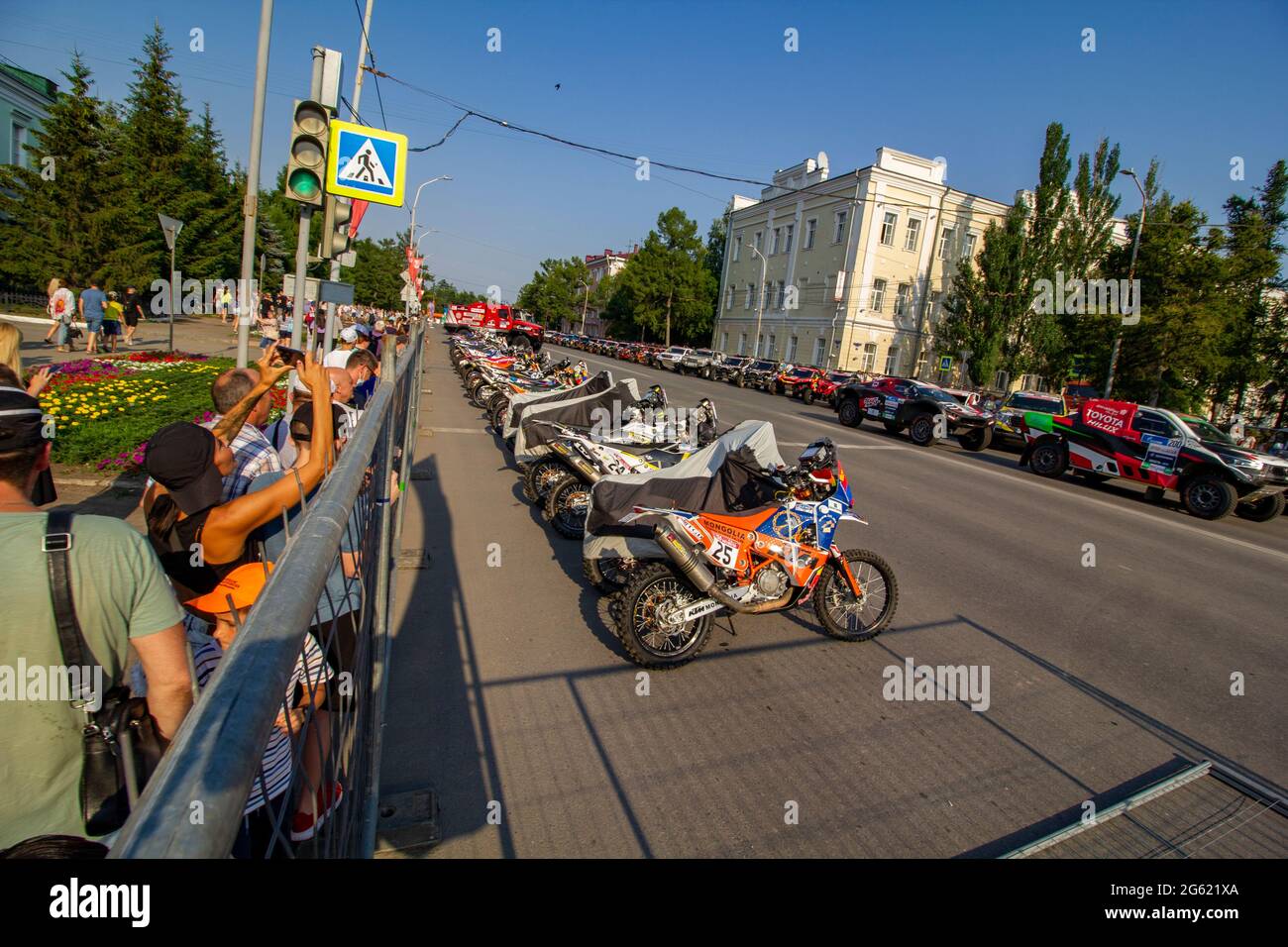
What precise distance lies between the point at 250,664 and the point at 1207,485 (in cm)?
1521

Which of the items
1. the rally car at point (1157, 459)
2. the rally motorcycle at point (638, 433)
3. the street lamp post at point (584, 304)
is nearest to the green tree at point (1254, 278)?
the rally car at point (1157, 459)

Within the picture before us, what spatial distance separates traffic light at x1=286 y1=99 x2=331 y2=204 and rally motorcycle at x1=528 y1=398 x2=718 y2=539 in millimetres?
3241

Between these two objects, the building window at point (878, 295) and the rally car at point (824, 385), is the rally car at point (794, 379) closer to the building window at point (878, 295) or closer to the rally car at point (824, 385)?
the rally car at point (824, 385)

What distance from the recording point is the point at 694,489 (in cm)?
518

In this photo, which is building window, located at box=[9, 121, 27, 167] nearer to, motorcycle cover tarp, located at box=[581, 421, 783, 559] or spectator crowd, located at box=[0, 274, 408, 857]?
motorcycle cover tarp, located at box=[581, 421, 783, 559]

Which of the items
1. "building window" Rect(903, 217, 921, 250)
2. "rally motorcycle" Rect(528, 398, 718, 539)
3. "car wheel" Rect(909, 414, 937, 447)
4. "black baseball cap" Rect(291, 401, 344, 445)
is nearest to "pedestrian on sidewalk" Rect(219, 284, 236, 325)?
"rally motorcycle" Rect(528, 398, 718, 539)

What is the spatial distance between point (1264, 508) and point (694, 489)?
1327 centimetres

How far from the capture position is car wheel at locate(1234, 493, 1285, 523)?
39.5ft

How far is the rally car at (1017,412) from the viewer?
726 inches

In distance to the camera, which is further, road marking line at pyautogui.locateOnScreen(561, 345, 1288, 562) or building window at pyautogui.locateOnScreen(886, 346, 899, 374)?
building window at pyautogui.locateOnScreen(886, 346, 899, 374)

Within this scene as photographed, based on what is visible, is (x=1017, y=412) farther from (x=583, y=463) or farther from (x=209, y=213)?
(x=209, y=213)

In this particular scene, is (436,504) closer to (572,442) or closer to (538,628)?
(572,442)

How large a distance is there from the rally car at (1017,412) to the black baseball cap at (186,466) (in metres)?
19.5
